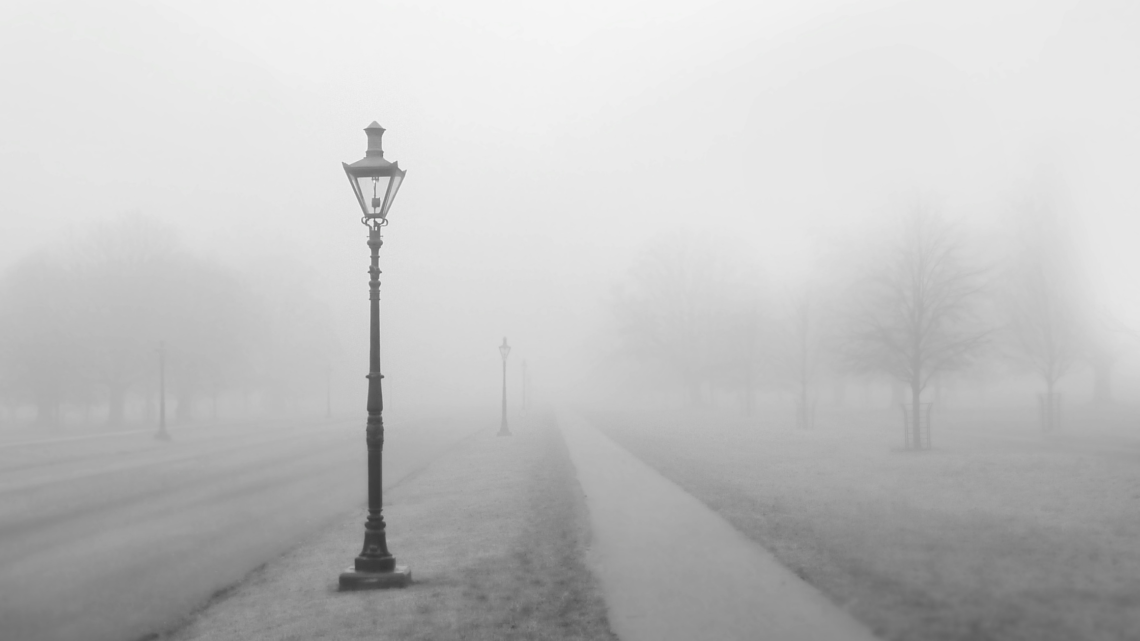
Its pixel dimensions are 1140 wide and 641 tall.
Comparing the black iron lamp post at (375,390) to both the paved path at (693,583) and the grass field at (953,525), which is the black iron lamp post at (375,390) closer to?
the paved path at (693,583)

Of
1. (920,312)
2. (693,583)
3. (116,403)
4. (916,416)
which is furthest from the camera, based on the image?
(116,403)

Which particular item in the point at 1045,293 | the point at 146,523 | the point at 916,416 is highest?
the point at 1045,293

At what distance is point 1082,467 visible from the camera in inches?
798

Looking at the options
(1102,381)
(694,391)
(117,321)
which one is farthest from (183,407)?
(1102,381)

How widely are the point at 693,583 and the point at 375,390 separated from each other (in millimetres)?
4413

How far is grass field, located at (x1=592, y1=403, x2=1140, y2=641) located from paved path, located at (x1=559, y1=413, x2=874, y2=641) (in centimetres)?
36

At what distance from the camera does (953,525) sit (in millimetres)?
13070

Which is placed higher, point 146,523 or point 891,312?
point 891,312

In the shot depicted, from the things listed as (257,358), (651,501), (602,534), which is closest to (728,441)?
(651,501)

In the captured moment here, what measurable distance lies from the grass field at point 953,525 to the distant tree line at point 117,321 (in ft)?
125

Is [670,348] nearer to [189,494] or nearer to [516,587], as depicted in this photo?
[189,494]

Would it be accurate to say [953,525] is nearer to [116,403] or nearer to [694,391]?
[116,403]

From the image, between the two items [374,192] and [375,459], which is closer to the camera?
[375,459]

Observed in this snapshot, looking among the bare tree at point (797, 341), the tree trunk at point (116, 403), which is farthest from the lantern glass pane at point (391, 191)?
the tree trunk at point (116, 403)
